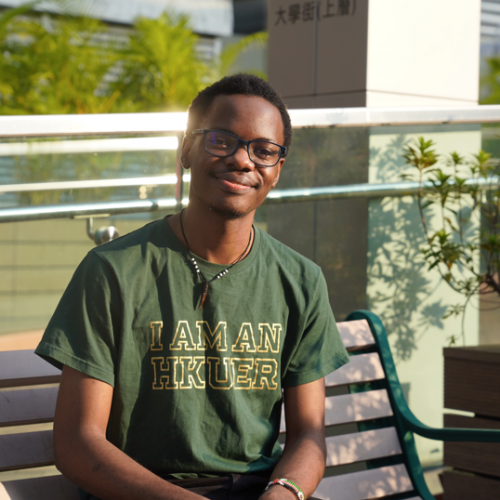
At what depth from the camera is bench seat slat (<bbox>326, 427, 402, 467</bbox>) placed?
9.02 ft

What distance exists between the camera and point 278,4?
4992mm

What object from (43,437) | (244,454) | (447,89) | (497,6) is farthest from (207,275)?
(497,6)

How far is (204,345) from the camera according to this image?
2035 mm

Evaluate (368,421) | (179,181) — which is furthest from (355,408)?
(179,181)

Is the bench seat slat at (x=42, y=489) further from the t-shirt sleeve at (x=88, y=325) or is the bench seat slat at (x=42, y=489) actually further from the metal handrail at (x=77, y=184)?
the metal handrail at (x=77, y=184)

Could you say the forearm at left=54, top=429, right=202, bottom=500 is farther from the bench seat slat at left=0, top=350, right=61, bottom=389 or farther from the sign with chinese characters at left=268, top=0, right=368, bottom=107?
the sign with chinese characters at left=268, top=0, right=368, bottom=107

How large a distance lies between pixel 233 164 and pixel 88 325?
58 cm

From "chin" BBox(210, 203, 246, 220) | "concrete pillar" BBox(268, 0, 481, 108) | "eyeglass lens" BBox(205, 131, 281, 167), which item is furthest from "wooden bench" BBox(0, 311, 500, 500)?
"concrete pillar" BBox(268, 0, 481, 108)

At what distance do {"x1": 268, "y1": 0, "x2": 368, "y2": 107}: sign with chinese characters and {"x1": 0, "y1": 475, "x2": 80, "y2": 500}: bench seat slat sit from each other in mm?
2855

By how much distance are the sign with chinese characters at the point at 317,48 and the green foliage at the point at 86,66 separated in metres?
7.76

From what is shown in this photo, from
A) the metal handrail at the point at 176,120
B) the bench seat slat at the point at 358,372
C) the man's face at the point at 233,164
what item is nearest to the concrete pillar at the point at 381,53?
the metal handrail at the point at 176,120

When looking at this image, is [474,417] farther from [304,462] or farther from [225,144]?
[225,144]

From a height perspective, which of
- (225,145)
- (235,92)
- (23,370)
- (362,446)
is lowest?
(362,446)

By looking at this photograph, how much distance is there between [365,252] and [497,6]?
16566mm
